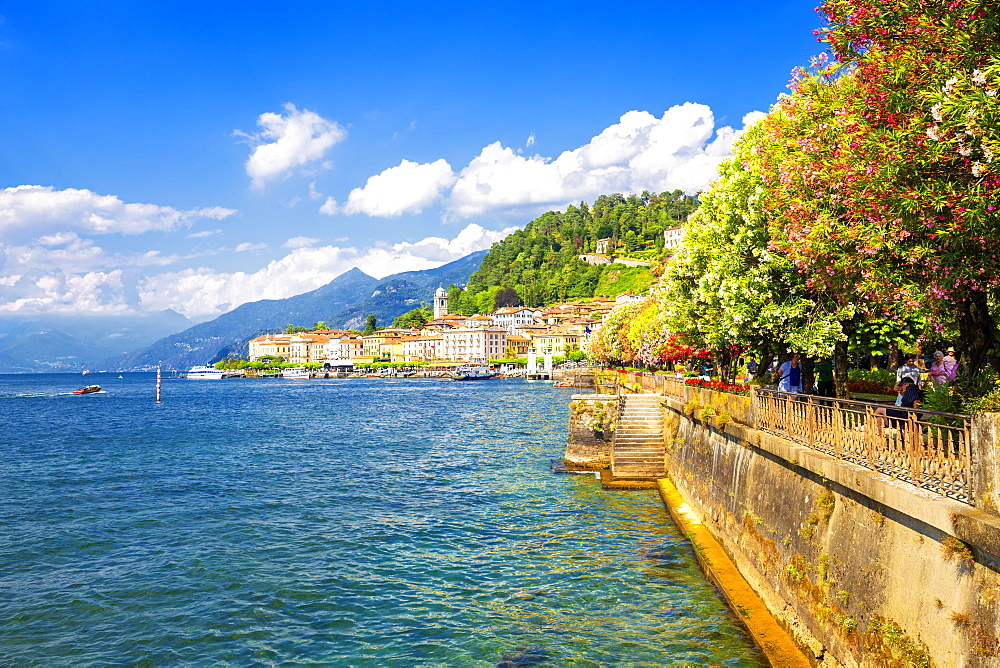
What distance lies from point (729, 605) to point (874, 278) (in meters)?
6.63

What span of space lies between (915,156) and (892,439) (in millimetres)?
3813

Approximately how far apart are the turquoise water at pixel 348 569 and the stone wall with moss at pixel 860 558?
1.44m

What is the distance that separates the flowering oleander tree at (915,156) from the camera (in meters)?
9.12

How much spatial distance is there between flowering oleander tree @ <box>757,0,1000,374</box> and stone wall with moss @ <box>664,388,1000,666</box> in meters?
3.48

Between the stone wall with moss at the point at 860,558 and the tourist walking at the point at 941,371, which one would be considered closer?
the stone wall with moss at the point at 860,558

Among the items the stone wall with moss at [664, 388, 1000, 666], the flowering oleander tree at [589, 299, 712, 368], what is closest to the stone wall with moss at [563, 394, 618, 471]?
the flowering oleander tree at [589, 299, 712, 368]

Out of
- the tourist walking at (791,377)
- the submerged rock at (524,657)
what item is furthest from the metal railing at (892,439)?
the tourist walking at (791,377)

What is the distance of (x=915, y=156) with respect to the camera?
9.76 m

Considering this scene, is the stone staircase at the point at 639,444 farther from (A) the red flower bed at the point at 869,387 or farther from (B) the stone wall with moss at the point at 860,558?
(B) the stone wall with moss at the point at 860,558

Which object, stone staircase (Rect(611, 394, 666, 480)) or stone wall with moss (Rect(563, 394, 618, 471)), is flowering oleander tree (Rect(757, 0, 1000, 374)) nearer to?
stone staircase (Rect(611, 394, 666, 480))

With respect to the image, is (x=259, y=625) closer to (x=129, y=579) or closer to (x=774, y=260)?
(x=129, y=579)

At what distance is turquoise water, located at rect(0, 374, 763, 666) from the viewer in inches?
512

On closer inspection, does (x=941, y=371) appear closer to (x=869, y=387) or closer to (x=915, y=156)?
(x=915, y=156)

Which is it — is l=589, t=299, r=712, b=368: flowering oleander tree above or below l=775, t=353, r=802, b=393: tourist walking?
above
